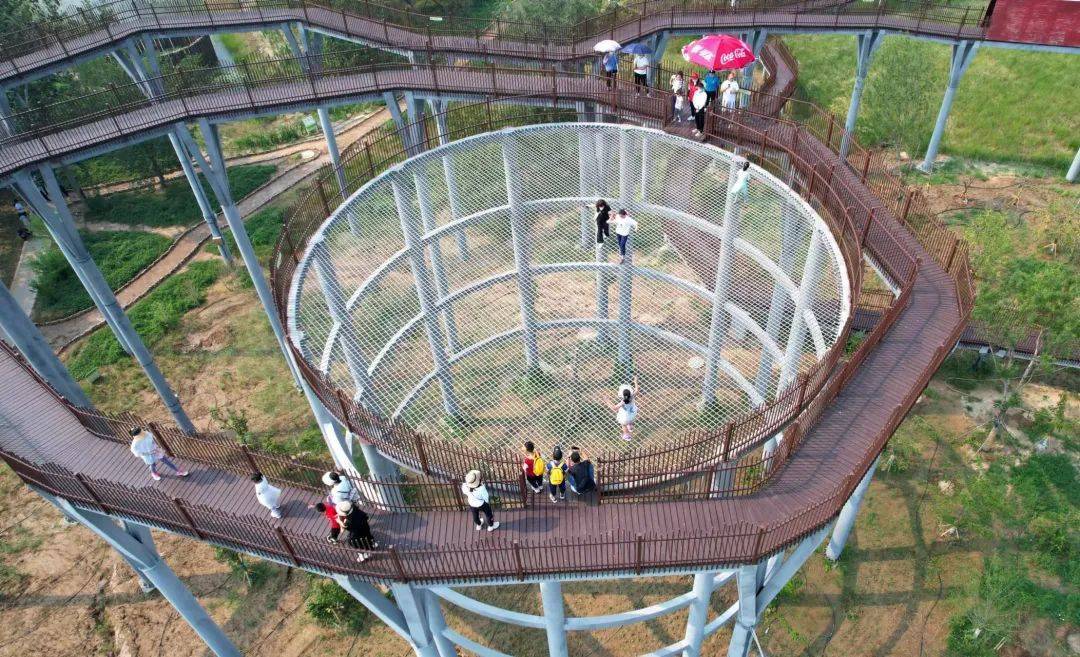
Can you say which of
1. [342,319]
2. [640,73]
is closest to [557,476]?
[342,319]

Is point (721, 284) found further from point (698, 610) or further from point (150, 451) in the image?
point (150, 451)

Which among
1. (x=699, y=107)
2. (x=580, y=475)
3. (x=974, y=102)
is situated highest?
(x=699, y=107)

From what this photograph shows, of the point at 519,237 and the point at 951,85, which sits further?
the point at 951,85

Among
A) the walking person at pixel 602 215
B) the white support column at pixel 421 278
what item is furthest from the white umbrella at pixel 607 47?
the white support column at pixel 421 278

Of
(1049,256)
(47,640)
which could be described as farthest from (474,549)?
(1049,256)

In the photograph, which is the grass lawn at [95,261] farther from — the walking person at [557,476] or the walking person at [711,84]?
the walking person at [557,476]

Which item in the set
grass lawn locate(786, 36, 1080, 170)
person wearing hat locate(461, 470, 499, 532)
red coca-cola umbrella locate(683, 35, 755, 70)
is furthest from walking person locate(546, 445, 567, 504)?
grass lawn locate(786, 36, 1080, 170)
